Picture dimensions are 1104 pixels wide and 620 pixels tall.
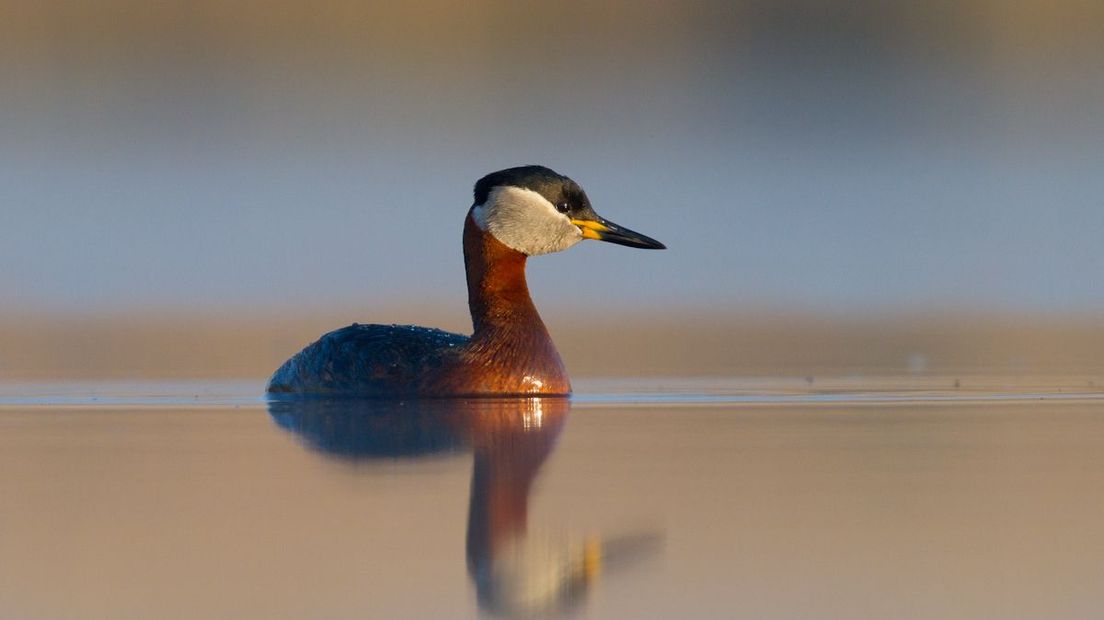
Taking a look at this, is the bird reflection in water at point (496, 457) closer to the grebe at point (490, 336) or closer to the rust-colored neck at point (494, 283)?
the grebe at point (490, 336)

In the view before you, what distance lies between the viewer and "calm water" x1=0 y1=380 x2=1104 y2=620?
4.29 metres

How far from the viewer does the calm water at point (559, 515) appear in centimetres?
429

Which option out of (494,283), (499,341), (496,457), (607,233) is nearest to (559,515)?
(496,457)

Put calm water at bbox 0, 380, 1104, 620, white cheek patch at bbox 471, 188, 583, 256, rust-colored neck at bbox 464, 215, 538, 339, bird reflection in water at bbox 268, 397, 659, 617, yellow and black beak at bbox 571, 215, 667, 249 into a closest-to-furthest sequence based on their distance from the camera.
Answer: calm water at bbox 0, 380, 1104, 620 → bird reflection in water at bbox 268, 397, 659, 617 → rust-colored neck at bbox 464, 215, 538, 339 → white cheek patch at bbox 471, 188, 583, 256 → yellow and black beak at bbox 571, 215, 667, 249

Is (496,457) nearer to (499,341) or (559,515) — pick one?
(559,515)

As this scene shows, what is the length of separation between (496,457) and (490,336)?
285cm

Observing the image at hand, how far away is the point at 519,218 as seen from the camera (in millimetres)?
9961

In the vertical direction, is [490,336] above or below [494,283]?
below

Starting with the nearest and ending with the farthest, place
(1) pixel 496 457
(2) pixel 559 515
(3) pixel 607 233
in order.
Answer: (2) pixel 559 515 → (1) pixel 496 457 → (3) pixel 607 233

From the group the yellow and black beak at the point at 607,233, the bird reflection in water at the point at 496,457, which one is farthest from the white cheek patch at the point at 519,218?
the bird reflection in water at the point at 496,457

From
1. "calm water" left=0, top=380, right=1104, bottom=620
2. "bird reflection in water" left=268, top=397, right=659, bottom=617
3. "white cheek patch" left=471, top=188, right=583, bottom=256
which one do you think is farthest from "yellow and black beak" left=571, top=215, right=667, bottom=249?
"calm water" left=0, top=380, right=1104, bottom=620

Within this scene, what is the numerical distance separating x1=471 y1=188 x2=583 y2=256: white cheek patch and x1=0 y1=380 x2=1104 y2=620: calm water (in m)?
1.65

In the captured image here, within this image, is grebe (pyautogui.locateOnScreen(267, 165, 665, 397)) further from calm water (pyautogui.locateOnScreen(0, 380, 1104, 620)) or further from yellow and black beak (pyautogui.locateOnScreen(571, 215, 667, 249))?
calm water (pyautogui.locateOnScreen(0, 380, 1104, 620))

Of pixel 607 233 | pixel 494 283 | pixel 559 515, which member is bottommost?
pixel 559 515
